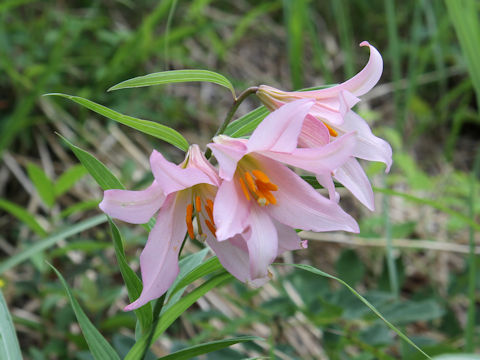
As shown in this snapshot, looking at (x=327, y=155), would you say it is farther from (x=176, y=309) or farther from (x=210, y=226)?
(x=176, y=309)

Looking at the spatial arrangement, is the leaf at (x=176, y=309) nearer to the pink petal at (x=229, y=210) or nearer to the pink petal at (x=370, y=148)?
the pink petal at (x=229, y=210)

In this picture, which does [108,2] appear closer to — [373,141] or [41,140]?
[41,140]

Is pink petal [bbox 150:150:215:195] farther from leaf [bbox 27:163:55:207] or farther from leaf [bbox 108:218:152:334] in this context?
leaf [bbox 27:163:55:207]

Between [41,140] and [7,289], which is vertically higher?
[41,140]

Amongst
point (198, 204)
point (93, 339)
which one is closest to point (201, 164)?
point (198, 204)

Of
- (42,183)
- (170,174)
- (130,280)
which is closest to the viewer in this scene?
(170,174)

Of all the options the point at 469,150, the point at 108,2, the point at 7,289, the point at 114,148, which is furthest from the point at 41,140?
the point at 469,150
